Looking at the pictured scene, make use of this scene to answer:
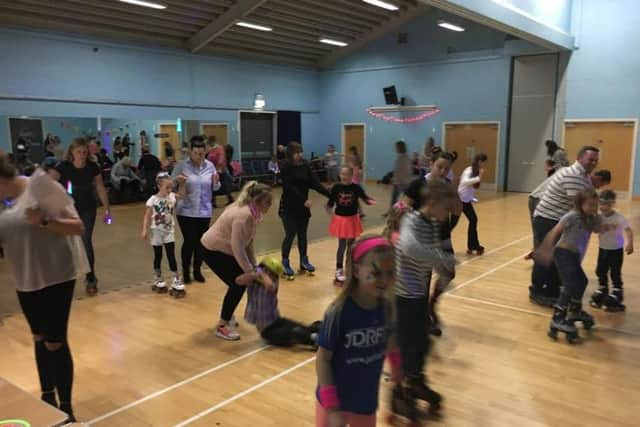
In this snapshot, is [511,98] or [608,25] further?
[511,98]

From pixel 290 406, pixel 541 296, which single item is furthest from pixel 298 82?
pixel 290 406

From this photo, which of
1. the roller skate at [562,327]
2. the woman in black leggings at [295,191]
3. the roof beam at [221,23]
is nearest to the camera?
the roller skate at [562,327]

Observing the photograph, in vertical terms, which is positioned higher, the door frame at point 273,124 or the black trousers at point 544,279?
the door frame at point 273,124

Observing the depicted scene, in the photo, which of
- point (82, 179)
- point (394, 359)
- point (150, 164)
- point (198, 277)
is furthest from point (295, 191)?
point (150, 164)

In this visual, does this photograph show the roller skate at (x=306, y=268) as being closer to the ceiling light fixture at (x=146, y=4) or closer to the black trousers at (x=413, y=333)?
the black trousers at (x=413, y=333)

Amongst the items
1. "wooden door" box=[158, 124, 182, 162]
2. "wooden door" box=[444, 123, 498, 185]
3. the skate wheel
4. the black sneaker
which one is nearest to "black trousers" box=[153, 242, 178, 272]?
the black sneaker

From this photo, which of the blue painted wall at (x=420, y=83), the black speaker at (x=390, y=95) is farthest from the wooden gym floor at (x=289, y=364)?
the black speaker at (x=390, y=95)

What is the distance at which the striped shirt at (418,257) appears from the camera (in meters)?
2.70

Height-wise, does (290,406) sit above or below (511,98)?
below

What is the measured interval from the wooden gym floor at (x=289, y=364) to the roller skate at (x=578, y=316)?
0.34 feet

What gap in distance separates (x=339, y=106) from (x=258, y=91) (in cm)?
343

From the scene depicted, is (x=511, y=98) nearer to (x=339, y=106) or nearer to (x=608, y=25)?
(x=608, y=25)

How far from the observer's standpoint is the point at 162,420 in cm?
299

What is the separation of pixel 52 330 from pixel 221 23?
12.5 metres
